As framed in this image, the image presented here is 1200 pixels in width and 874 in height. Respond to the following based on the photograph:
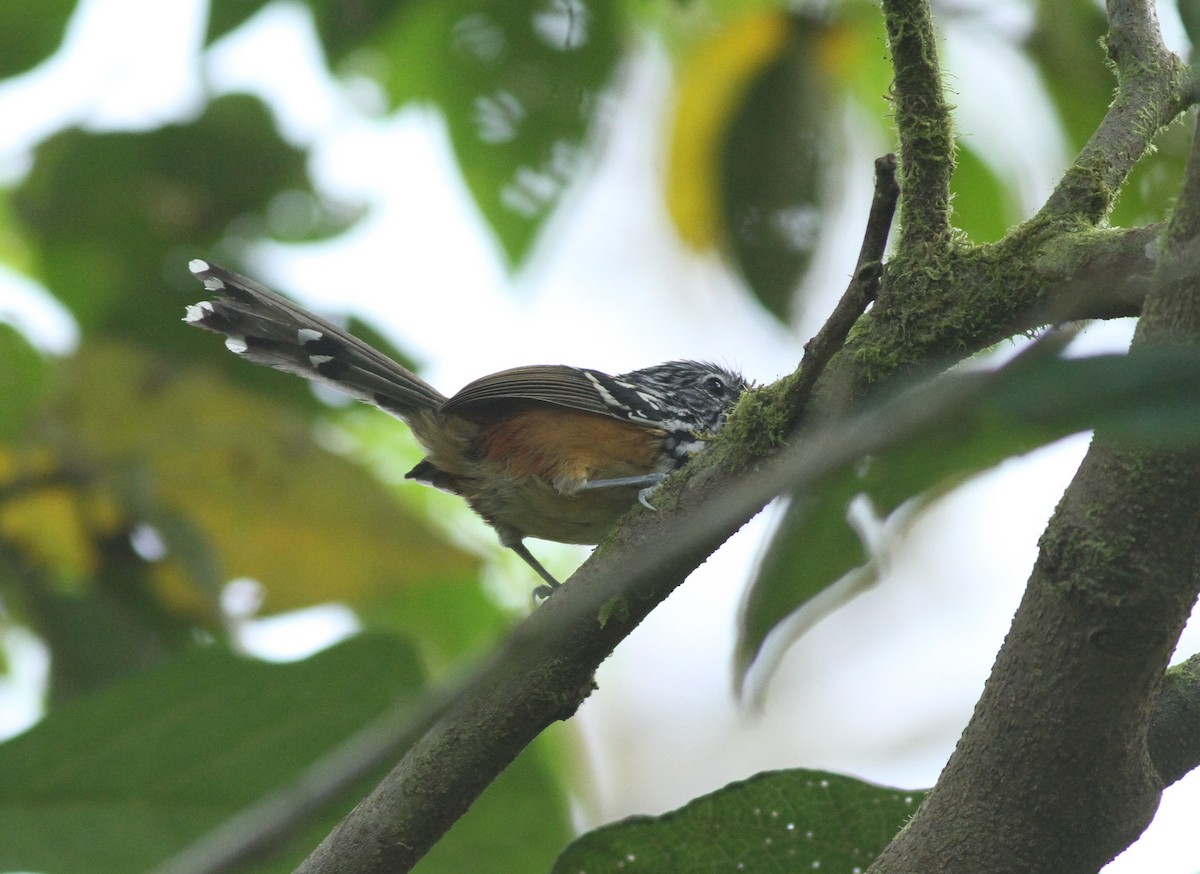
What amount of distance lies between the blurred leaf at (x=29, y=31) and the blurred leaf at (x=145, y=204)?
0.66 metres

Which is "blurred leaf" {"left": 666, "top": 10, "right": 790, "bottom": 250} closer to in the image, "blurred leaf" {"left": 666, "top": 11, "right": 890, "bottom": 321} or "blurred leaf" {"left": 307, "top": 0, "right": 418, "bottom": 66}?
"blurred leaf" {"left": 666, "top": 11, "right": 890, "bottom": 321}

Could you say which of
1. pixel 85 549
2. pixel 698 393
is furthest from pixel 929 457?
pixel 85 549

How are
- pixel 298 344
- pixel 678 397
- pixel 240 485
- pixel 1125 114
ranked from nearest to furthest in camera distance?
1. pixel 1125 114
2. pixel 240 485
3. pixel 298 344
4. pixel 678 397

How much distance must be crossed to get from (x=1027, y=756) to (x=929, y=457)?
0.46 meters

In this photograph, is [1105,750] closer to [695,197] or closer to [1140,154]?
[1140,154]

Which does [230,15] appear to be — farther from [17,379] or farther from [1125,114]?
[1125,114]

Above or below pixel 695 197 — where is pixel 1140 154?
below

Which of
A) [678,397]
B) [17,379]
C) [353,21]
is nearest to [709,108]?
[353,21]

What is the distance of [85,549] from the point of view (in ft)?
13.6

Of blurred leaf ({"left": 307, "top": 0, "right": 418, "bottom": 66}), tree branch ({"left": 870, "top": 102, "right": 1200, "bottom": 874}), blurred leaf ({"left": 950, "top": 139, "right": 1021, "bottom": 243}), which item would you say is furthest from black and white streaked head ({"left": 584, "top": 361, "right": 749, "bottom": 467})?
tree branch ({"left": 870, "top": 102, "right": 1200, "bottom": 874})

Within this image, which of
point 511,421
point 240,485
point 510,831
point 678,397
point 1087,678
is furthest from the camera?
point 678,397

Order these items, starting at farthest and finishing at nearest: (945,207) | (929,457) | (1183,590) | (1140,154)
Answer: (1140,154), (945,207), (929,457), (1183,590)

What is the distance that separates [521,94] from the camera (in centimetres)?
322

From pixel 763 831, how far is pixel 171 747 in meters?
1.31
